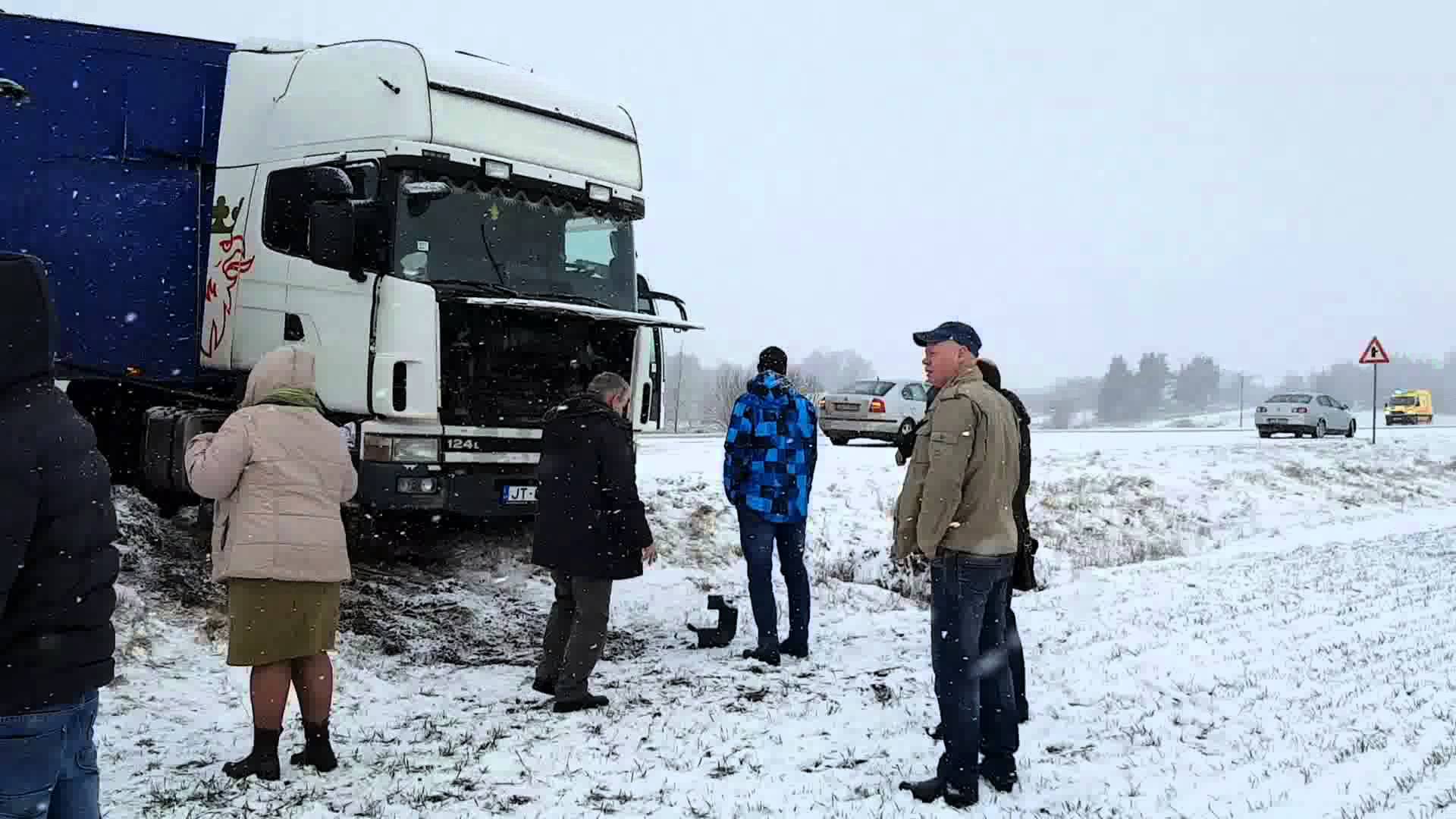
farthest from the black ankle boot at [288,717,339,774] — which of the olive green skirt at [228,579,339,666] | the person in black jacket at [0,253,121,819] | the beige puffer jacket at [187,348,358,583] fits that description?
the person in black jacket at [0,253,121,819]

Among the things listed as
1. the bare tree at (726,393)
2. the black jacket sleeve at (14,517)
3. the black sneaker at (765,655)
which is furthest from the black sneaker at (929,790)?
the bare tree at (726,393)

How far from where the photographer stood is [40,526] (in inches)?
103

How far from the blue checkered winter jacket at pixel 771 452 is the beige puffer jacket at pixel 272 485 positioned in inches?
116

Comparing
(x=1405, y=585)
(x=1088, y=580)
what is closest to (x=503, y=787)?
(x=1088, y=580)

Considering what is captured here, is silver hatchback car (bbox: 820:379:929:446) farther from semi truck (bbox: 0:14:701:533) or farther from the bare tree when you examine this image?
the bare tree

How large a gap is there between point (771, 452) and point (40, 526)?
4.89m

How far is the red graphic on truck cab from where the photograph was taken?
Answer: 8164mm

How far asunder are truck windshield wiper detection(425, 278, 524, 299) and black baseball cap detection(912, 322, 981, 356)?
397 cm

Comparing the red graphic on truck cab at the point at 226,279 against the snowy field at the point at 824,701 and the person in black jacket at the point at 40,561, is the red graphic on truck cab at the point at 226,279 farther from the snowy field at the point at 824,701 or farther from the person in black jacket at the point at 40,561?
the person in black jacket at the point at 40,561

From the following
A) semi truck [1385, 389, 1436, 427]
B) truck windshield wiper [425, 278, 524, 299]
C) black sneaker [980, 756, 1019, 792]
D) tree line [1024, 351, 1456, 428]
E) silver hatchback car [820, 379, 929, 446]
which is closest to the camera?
black sneaker [980, 756, 1019, 792]

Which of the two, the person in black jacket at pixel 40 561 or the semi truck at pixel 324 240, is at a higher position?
the semi truck at pixel 324 240

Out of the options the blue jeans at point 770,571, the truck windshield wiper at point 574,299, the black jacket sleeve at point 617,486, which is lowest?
the blue jeans at point 770,571

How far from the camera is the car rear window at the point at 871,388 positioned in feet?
73.4

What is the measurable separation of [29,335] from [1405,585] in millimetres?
11729
